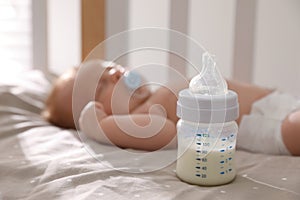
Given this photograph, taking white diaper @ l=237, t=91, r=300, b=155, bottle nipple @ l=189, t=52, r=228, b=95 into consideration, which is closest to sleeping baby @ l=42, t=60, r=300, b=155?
white diaper @ l=237, t=91, r=300, b=155

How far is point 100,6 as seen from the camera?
1362 millimetres

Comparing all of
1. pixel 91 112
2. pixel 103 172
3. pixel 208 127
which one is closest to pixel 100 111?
pixel 91 112

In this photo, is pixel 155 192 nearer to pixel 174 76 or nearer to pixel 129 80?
pixel 174 76

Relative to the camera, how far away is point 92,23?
1.38m

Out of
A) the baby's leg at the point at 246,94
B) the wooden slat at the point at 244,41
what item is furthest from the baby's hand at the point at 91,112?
the wooden slat at the point at 244,41

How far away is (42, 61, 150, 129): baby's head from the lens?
106cm

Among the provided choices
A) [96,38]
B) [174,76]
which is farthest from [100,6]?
[174,76]

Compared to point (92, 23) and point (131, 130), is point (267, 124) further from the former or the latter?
point (92, 23)

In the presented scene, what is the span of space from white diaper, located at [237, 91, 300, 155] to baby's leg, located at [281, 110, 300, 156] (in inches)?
0.4

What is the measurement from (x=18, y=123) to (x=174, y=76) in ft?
1.32

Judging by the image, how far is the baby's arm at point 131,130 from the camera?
3.19 feet

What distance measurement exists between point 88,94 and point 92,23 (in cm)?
37

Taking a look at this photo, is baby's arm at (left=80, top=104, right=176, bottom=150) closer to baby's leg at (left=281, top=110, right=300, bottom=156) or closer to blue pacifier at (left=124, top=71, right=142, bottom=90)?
blue pacifier at (left=124, top=71, right=142, bottom=90)

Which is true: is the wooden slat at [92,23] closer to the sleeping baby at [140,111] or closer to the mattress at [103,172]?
the sleeping baby at [140,111]
